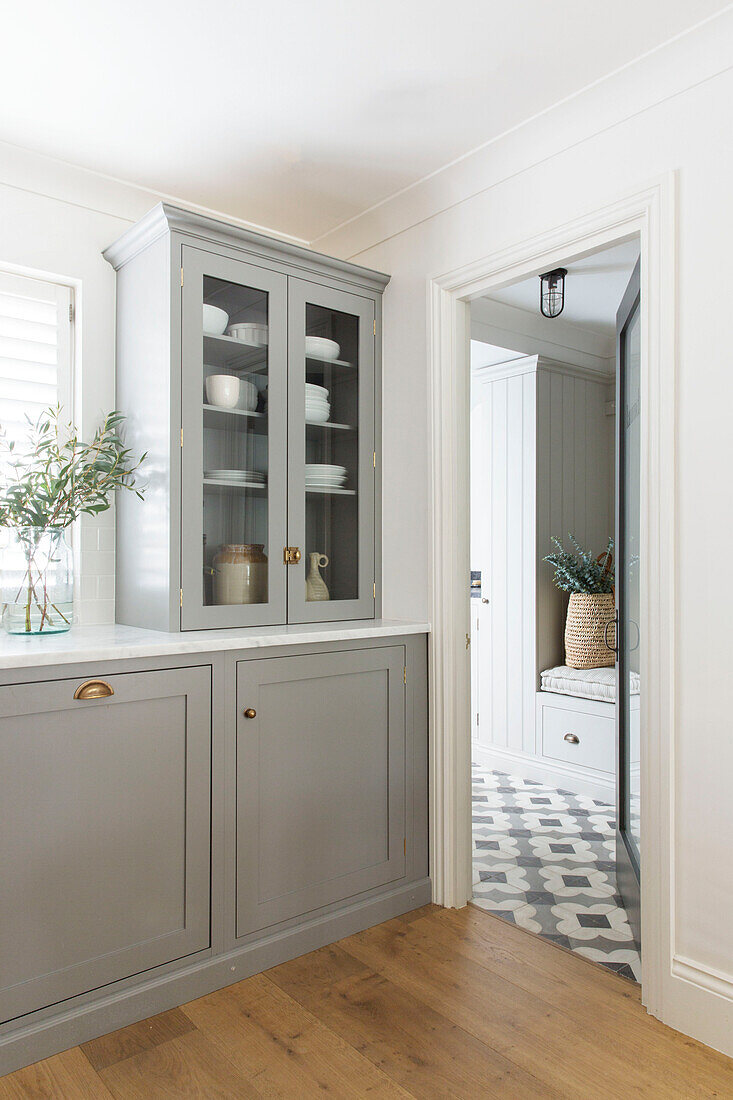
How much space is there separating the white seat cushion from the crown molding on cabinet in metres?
2.34

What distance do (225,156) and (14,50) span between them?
0.70 m

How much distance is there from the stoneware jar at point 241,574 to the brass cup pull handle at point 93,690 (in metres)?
0.53

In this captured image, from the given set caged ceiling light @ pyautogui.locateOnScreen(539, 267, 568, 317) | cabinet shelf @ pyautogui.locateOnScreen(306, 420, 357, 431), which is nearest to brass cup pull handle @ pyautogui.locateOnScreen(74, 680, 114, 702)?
cabinet shelf @ pyautogui.locateOnScreen(306, 420, 357, 431)

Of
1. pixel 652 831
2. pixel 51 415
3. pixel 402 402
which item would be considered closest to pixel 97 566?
pixel 51 415

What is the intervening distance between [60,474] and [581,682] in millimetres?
2808

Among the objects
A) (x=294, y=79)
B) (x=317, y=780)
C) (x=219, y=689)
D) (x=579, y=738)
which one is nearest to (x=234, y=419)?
(x=219, y=689)

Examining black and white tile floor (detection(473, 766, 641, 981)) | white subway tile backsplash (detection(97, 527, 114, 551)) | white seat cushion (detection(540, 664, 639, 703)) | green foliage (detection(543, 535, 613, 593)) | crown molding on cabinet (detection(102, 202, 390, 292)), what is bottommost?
black and white tile floor (detection(473, 766, 641, 981))

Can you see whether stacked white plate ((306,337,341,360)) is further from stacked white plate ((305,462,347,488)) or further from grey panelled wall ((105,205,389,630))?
stacked white plate ((305,462,347,488))

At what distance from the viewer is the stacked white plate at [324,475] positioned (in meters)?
2.64

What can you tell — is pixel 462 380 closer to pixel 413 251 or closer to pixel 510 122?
pixel 413 251

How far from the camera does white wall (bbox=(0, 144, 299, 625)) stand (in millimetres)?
2506

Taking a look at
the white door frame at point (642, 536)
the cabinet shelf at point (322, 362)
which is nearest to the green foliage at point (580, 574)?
the white door frame at point (642, 536)

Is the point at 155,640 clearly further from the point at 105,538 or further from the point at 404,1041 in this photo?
the point at 404,1041

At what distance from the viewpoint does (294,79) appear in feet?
6.96
